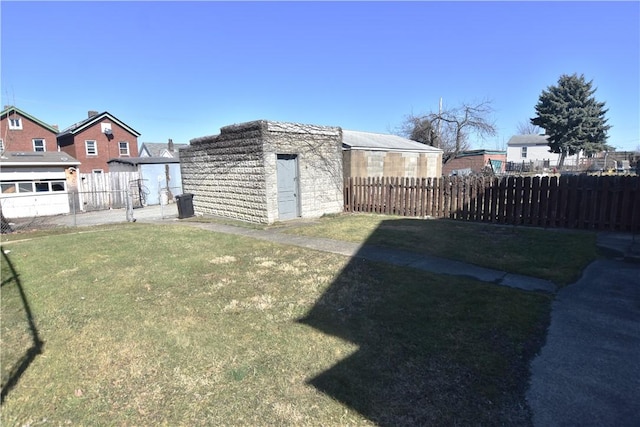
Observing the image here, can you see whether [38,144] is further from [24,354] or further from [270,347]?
[270,347]

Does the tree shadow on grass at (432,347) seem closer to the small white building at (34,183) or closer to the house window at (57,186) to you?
the small white building at (34,183)

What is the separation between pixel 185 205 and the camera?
52.8 feet

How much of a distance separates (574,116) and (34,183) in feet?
175

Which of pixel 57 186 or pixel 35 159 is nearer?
pixel 35 159

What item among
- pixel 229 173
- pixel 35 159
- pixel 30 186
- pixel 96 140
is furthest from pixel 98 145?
pixel 229 173

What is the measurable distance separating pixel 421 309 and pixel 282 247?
4421 mm

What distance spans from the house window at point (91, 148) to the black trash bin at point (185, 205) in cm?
3004

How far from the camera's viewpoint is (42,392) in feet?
10.1

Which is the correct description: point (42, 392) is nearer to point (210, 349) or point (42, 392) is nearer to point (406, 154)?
point (210, 349)

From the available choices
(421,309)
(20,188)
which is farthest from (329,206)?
(20,188)

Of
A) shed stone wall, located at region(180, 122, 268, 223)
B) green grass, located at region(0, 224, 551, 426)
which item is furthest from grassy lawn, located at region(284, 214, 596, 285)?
shed stone wall, located at region(180, 122, 268, 223)

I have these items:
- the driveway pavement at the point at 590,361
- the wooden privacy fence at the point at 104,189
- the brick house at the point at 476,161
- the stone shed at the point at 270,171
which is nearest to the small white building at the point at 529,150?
the brick house at the point at 476,161

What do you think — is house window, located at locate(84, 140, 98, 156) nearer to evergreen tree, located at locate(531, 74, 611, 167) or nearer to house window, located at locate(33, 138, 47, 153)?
house window, located at locate(33, 138, 47, 153)

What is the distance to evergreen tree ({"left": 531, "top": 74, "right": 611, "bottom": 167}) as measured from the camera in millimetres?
43156
